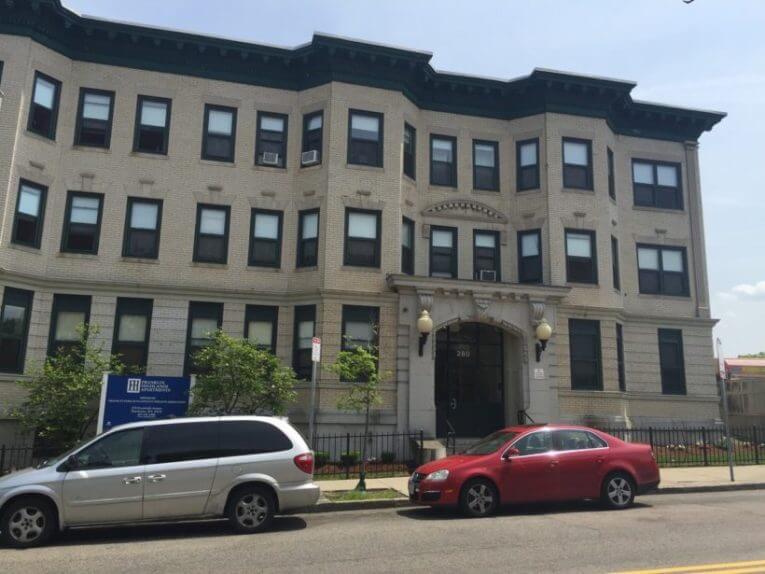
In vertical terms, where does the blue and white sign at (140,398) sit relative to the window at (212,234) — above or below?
below

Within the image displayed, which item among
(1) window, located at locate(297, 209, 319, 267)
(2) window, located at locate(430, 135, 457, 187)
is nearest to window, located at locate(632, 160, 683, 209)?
(2) window, located at locate(430, 135, 457, 187)

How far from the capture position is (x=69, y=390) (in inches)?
602

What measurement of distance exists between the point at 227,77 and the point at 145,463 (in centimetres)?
1448

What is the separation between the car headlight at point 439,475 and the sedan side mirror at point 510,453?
3.50 ft

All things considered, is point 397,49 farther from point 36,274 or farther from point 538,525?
point 538,525

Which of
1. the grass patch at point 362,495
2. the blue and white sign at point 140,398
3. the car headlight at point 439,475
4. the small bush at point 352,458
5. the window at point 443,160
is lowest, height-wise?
the grass patch at point 362,495

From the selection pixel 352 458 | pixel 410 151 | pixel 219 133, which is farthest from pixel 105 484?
pixel 410 151

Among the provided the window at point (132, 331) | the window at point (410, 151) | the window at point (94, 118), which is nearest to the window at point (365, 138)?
the window at point (410, 151)

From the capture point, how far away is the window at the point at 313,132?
789 inches

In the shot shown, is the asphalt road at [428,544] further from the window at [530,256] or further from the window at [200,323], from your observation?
the window at [530,256]

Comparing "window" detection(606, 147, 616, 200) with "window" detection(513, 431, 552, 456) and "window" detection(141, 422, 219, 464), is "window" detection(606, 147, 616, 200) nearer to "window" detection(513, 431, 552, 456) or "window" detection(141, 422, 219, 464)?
"window" detection(513, 431, 552, 456)

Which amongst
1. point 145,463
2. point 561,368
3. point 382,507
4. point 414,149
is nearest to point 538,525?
point 382,507

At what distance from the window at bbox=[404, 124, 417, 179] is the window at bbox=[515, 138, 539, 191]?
377cm

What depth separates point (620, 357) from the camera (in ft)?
71.6
